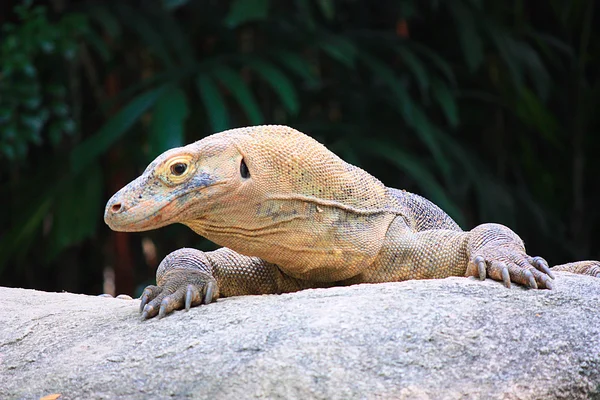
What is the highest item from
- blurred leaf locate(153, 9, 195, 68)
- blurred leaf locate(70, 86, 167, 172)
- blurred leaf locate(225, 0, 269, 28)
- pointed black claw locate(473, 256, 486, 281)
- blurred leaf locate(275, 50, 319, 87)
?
blurred leaf locate(225, 0, 269, 28)

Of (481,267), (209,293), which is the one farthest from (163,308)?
(481,267)

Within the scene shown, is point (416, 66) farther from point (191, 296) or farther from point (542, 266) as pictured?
point (191, 296)

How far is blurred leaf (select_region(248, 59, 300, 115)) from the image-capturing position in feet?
23.0

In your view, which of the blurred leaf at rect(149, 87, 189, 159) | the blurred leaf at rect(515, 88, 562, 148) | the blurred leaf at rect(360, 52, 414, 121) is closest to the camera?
the blurred leaf at rect(149, 87, 189, 159)

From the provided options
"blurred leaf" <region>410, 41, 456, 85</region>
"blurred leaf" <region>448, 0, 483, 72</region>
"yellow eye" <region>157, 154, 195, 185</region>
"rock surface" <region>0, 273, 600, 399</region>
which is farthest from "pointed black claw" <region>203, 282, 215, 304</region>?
"blurred leaf" <region>448, 0, 483, 72</region>

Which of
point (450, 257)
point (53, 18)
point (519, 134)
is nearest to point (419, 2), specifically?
point (519, 134)

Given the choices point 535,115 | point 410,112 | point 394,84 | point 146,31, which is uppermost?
point 146,31

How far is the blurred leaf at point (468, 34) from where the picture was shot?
793 cm

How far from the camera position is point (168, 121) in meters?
6.61

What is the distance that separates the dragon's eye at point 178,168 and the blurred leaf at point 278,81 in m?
3.65

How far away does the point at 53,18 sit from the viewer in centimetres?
752

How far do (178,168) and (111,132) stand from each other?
3.80 meters

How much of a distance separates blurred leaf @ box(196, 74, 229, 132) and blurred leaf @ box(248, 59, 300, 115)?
0.43 meters

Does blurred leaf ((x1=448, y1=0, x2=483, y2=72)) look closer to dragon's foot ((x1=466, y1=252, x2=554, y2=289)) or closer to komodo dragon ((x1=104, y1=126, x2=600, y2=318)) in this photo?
komodo dragon ((x1=104, y1=126, x2=600, y2=318))
